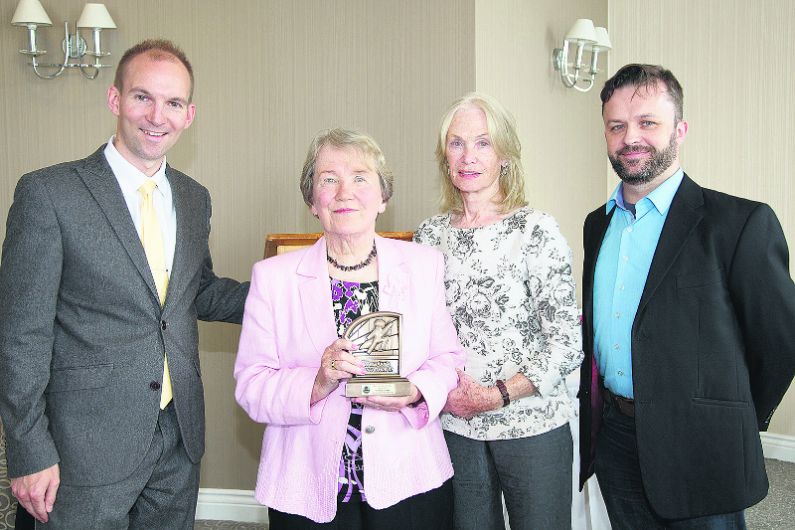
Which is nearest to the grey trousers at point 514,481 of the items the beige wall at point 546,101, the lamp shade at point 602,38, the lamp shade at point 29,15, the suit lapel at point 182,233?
the suit lapel at point 182,233

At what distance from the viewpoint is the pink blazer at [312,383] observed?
2061 millimetres

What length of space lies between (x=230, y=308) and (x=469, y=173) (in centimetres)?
94

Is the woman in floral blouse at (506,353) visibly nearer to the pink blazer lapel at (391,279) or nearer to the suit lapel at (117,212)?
the pink blazer lapel at (391,279)

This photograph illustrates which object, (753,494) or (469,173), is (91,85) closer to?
(469,173)

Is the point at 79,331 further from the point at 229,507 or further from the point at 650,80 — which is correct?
the point at 229,507

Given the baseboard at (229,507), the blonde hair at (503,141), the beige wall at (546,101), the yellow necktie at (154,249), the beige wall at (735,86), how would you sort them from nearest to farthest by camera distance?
the yellow necktie at (154,249)
the blonde hair at (503,141)
the baseboard at (229,507)
the beige wall at (546,101)
the beige wall at (735,86)

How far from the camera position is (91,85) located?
13.0 ft

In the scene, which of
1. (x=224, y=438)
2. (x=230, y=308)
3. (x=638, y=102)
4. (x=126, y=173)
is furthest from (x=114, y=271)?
(x=224, y=438)

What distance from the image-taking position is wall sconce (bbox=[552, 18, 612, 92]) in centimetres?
498

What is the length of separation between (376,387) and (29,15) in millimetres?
2913

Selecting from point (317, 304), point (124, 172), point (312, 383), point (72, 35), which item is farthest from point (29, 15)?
point (312, 383)

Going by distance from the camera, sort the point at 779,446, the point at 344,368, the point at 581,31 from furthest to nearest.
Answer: the point at 779,446
the point at 581,31
the point at 344,368

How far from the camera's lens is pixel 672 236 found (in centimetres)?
217

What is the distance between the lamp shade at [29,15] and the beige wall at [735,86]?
3.99m
